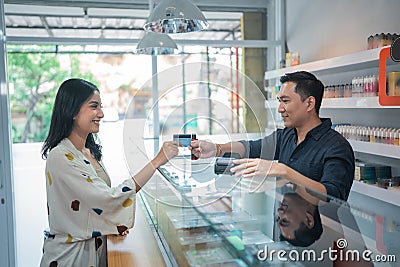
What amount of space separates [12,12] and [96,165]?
2.58 metres

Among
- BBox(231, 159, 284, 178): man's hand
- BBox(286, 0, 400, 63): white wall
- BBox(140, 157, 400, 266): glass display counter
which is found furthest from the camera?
BBox(286, 0, 400, 63): white wall

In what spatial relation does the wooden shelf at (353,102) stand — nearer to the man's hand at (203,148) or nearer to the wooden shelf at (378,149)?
the wooden shelf at (378,149)

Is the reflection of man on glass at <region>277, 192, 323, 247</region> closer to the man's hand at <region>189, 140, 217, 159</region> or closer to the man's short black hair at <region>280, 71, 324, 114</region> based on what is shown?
the man's hand at <region>189, 140, 217, 159</region>

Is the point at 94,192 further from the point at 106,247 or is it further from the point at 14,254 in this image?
the point at 14,254

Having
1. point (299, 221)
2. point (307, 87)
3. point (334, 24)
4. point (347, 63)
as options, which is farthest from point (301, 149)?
point (334, 24)

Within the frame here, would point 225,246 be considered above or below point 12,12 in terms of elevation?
below

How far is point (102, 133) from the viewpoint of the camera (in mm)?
4078

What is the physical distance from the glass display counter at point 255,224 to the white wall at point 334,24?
158 cm

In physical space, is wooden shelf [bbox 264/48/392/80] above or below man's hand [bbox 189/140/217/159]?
above

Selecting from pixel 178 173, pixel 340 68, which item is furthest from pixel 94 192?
pixel 340 68

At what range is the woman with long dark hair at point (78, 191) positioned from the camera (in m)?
1.57

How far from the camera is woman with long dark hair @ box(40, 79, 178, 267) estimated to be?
1.57 meters

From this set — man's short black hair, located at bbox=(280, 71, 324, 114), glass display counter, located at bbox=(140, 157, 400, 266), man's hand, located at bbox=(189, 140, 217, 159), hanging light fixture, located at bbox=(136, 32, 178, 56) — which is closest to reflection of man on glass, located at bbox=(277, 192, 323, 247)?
glass display counter, located at bbox=(140, 157, 400, 266)

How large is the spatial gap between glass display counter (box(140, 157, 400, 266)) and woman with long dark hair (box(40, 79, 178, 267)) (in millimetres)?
157
